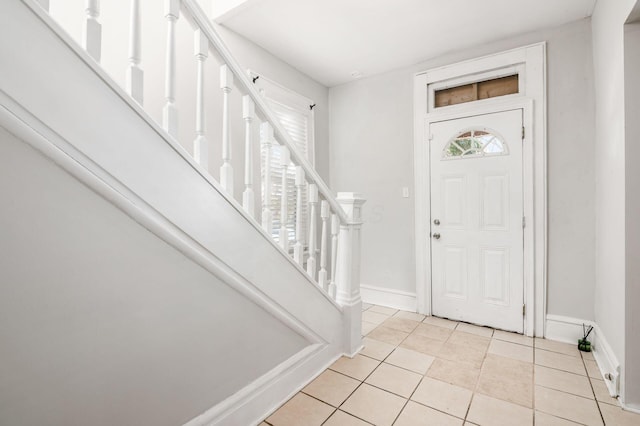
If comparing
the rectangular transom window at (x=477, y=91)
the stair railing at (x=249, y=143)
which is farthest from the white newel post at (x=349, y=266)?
the rectangular transom window at (x=477, y=91)

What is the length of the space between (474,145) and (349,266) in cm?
174

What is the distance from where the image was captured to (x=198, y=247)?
1.26m

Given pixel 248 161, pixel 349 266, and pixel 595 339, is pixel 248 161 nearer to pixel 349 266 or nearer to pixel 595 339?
pixel 349 266

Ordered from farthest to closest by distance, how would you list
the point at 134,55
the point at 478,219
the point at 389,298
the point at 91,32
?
1. the point at 389,298
2. the point at 478,219
3. the point at 134,55
4. the point at 91,32

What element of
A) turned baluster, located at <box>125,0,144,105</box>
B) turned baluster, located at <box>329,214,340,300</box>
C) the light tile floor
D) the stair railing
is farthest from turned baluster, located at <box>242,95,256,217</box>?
the light tile floor

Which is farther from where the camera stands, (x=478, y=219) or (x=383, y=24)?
(x=478, y=219)

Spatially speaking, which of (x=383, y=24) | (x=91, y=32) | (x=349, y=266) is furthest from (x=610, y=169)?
(x=91, y=32)

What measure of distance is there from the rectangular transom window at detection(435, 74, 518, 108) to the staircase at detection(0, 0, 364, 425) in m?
2.20

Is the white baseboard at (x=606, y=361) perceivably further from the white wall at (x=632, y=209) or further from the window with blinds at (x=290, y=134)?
the window with blinds at (x=290, y=134)

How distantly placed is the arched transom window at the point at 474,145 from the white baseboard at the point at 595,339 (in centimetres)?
151

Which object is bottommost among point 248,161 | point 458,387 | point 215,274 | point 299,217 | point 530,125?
point 458,387

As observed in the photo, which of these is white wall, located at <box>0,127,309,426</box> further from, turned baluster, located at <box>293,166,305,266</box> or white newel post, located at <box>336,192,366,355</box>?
white newel post, located at <box>336,192,366,355</box>

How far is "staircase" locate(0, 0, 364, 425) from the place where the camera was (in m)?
0.85

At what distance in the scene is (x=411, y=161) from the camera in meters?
3.26
